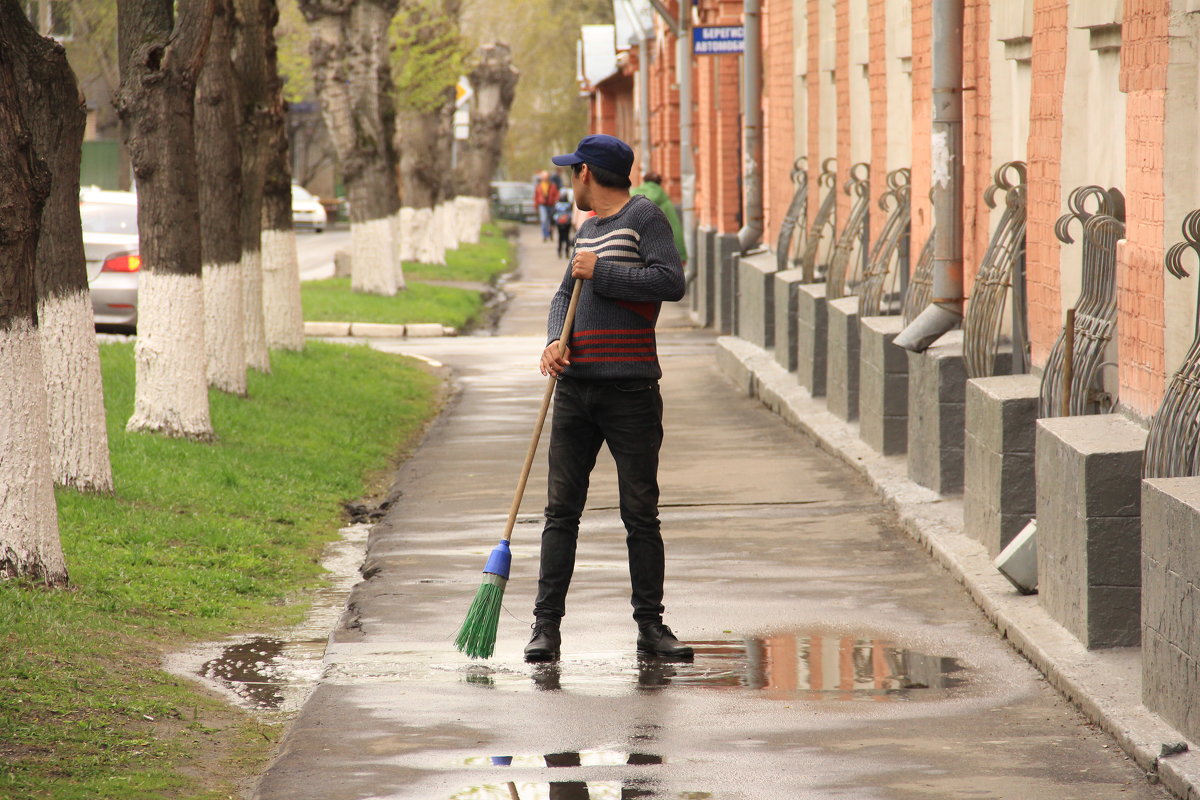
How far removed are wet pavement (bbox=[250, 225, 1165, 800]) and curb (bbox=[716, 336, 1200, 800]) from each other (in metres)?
0.07

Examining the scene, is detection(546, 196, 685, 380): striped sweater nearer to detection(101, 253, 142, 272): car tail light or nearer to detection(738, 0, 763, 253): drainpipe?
detection(738, 0, 763, 253): drainpipe

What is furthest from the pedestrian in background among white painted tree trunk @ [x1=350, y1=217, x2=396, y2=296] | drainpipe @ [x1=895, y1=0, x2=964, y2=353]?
drainpipe @ [x1=895, y1=0, x2=964, y2=353]

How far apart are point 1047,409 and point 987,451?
543mm

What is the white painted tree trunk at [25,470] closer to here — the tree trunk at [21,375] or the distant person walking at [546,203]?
the tree trunk at [21,375]

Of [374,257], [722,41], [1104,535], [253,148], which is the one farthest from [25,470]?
[374,257]

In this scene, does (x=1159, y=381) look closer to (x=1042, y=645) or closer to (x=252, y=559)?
(x=1042, y=645)

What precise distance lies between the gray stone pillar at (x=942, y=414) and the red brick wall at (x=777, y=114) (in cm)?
946

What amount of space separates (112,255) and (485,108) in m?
32.1

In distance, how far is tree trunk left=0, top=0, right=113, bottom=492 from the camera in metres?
8.76

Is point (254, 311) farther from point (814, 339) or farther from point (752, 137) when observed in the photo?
point (752, 137)

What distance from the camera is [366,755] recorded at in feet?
17.0

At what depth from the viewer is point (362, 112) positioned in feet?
84.2

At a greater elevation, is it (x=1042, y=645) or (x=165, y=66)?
(x=165, y=66)

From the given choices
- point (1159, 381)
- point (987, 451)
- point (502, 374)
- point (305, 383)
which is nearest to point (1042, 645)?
point (1159, 381)
